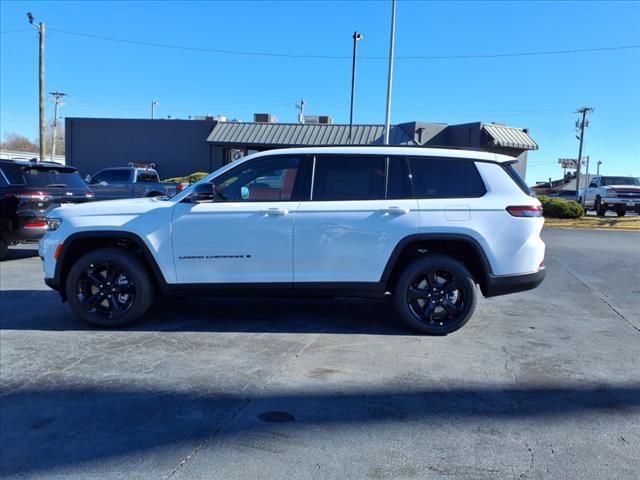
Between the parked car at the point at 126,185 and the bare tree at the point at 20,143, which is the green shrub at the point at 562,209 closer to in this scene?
the parked car at the point at 126,185

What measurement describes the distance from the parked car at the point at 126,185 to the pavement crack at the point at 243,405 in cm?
A: 1335

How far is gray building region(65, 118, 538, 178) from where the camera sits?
2775 cm

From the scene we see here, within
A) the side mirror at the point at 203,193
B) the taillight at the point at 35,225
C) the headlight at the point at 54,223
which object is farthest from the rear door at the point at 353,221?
the taillight at the point at 35,225

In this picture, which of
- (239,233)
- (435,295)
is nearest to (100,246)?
(239,233)

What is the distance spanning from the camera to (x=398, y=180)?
546 cm

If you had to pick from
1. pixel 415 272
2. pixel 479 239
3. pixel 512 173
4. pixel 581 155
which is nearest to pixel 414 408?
pixel 415 272

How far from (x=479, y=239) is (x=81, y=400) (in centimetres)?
389

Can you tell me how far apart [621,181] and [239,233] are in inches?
873

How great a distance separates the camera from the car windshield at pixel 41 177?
379 inches

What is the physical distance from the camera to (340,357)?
4781 mm

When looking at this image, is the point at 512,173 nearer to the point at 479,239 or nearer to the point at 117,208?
the point at 479,239

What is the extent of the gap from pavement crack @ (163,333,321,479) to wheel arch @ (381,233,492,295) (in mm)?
1080

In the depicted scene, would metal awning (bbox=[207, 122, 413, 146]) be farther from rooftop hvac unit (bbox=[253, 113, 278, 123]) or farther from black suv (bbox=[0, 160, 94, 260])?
black suv (bbox=[0, 160, 94, 260])

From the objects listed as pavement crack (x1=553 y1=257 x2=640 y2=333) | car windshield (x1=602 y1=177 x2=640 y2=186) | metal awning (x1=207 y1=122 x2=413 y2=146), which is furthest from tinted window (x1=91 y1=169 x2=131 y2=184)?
car windshield (x1=602 y1=177 x2=640 y2=186)
